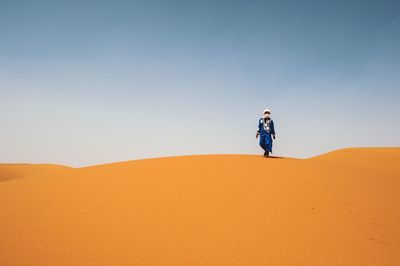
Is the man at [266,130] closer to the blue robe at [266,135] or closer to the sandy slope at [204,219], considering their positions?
the blue robe at [266,135]

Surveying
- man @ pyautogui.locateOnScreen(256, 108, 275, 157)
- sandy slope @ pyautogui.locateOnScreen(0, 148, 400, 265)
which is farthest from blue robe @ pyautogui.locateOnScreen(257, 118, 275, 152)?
sandy slope @ pyautogui.locateOnScreen(0, 148, 400, 265)

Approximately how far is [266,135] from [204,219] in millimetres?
5687

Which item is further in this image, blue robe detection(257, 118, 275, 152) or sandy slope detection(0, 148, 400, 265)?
blue robe detection(257, 118, 275, 152)

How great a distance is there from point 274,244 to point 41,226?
3446 mm

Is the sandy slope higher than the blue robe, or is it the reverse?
the blue robe

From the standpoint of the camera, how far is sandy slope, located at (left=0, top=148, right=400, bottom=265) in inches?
115

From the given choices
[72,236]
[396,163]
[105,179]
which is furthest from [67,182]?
[396,163]

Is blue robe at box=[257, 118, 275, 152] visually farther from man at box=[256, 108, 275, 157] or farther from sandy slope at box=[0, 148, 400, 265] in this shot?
sandy slope at box=[0, 148, 400, 265]

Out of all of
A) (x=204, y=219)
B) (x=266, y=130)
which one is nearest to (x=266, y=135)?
(x=266, y=130)

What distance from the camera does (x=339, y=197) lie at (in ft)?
16.0

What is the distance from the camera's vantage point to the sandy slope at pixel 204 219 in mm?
2934

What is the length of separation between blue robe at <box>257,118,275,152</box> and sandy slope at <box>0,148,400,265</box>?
7.76ft

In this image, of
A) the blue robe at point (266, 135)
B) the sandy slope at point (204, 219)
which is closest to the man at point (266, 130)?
the blue robe at point (266, 135)

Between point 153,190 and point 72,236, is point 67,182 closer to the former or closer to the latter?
point 153,190
